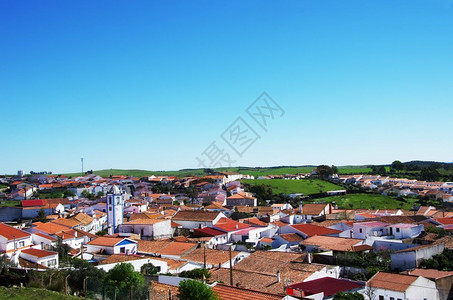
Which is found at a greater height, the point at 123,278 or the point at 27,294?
the point at 27,294

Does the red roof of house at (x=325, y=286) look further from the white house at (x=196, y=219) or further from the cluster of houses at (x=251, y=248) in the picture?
the white house at (x=196, y=219)

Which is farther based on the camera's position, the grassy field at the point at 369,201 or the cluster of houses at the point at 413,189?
the cluster of houses at the point at 413,189

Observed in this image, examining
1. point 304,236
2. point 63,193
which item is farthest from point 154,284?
point 63,193

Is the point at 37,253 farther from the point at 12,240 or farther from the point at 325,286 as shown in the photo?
the point at 325,286

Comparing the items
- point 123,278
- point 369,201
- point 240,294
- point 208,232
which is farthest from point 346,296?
point 369,201

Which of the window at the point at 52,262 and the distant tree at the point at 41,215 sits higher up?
the distant tree at the point at 41,215

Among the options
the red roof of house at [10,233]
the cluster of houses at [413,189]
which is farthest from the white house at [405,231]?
the cluster of houses at [413,189]
